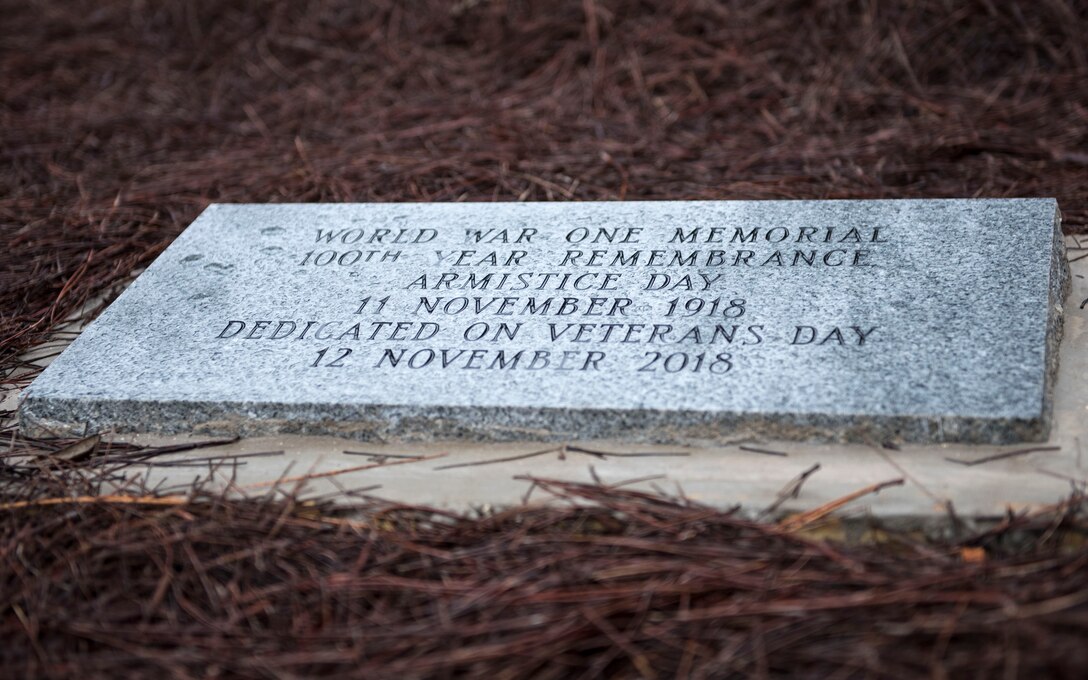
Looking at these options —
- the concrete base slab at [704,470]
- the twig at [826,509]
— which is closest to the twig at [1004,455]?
the concrete base slab at [704,470]

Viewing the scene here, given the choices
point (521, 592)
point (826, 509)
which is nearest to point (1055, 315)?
point (826, 509)

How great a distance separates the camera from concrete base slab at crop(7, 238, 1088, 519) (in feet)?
8.06

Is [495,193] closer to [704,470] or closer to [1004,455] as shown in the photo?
[704,470]

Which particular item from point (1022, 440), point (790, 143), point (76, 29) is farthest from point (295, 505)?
point (76, 29)

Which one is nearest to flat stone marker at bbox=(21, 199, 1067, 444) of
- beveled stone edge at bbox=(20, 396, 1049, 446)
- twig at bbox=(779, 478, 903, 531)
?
beveled stone edge at bbox=(20, 396, 1049, 446)

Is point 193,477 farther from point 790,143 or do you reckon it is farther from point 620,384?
point 790,143

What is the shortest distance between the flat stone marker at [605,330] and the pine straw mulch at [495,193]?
279mm

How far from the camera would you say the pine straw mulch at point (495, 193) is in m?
2.10

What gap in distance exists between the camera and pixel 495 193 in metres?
4.41

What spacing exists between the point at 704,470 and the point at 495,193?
6.90 feet

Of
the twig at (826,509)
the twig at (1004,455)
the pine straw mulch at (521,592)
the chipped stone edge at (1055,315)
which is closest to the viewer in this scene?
the pine straw mulch at (521,592)

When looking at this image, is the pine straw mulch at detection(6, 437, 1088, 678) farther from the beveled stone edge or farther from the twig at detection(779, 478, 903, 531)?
the beveled stone edge

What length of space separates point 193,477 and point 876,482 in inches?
65.6

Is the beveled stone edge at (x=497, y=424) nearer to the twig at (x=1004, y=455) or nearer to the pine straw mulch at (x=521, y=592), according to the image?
the twig at (x=1004, y=455)
